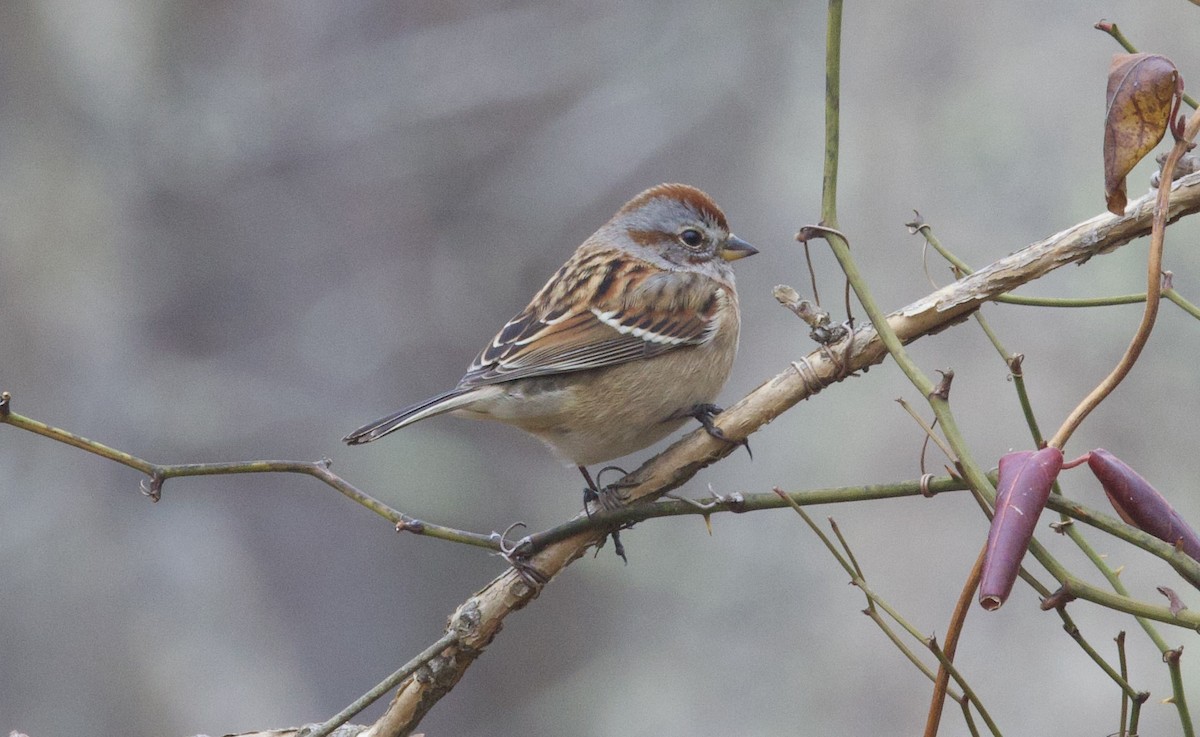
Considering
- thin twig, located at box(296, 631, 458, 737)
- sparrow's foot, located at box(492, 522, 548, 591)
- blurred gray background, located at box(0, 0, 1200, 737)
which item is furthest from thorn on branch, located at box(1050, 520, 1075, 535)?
blurred gray background, located at box(0, 0, 1200, 737)

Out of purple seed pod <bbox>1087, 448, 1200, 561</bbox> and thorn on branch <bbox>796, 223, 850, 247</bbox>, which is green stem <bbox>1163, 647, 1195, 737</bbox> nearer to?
purple seed pod <bbox>1087, 448, 1200, 561</bbox>

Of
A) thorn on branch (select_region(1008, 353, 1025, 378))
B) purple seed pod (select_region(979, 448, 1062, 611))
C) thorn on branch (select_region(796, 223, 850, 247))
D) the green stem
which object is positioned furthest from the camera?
thorn on branch (select_region(796, 223, 850, 247))

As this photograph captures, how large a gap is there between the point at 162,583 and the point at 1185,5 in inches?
243

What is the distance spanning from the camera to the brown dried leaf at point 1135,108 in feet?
4.88

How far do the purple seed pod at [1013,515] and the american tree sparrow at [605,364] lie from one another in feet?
5.67

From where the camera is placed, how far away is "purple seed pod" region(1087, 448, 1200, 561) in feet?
5.12

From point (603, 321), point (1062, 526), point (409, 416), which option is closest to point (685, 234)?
point (603, 321)

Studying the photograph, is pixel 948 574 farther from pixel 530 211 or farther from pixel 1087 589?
pixel 1087 589

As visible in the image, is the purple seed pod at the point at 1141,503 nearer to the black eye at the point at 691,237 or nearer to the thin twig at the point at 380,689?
the thin twig at the point at 380,689

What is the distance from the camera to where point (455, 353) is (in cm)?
613

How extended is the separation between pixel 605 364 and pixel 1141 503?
6.46 feet

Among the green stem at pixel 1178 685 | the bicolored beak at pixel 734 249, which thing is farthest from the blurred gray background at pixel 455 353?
the green stem at pixel 1178 685

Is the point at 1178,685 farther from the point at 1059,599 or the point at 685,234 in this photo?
the point at 685,234

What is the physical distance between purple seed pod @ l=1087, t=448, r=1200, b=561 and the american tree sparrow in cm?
163
